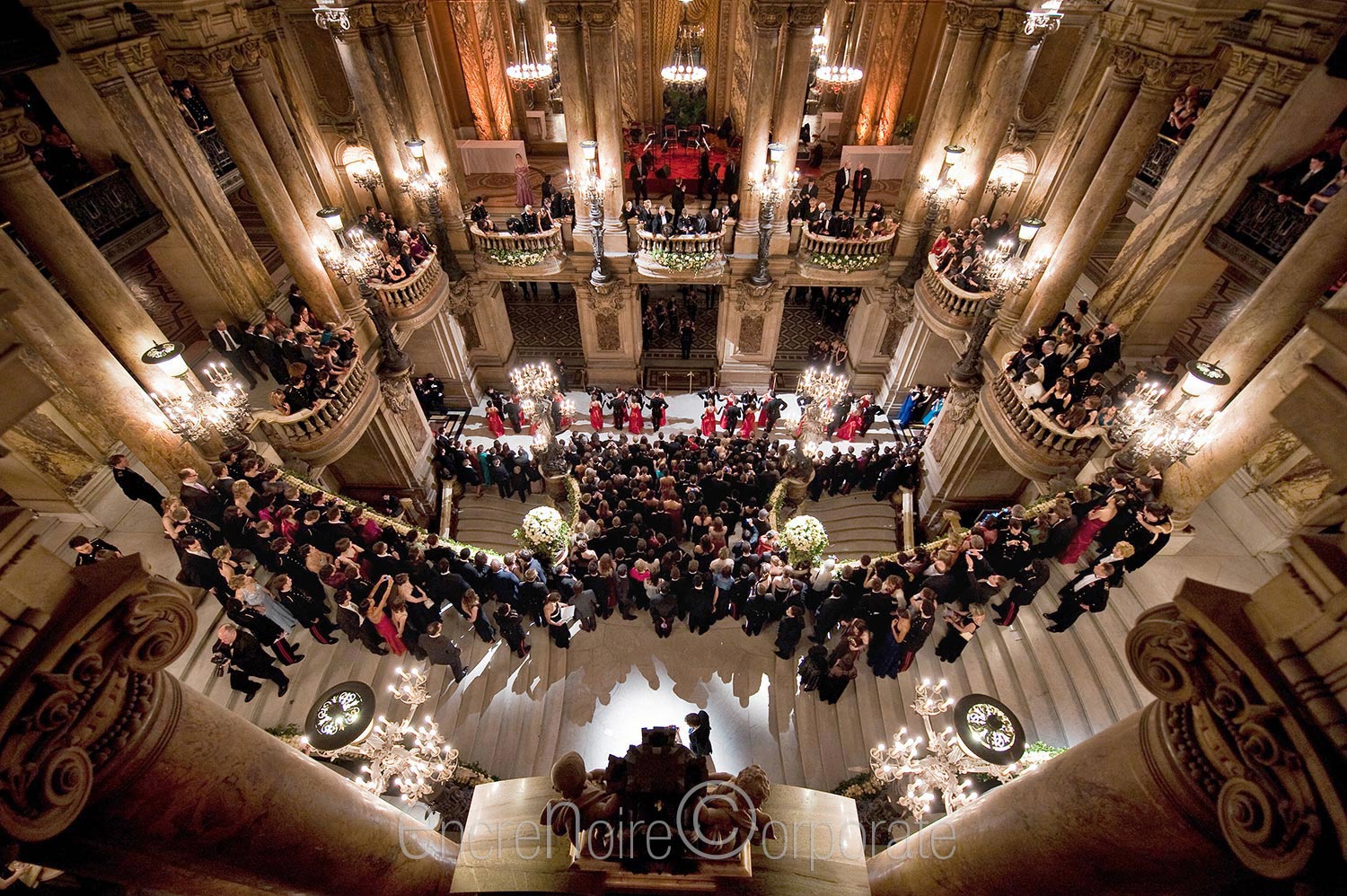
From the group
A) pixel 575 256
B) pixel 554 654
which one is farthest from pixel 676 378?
pixel 554 654

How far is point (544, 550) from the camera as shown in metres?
9.34

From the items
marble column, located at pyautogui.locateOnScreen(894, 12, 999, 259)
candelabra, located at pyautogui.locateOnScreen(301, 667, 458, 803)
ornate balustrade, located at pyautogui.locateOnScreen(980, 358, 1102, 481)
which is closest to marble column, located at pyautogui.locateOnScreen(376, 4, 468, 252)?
marble column, located at pyautogui.locateOnScreen(894, 12, 999, 259)

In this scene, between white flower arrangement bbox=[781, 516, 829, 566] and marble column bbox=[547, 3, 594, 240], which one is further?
marble column bbox=[547, 3, 594, 240]

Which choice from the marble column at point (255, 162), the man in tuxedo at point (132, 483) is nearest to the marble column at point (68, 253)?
the man in tuxedo at point (132, 483)

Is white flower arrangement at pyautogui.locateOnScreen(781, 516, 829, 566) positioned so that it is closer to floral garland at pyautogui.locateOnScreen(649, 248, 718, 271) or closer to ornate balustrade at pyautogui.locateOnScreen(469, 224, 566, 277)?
floral garland at pyautogui.locateOnScreen(649, 248, 718, 271)

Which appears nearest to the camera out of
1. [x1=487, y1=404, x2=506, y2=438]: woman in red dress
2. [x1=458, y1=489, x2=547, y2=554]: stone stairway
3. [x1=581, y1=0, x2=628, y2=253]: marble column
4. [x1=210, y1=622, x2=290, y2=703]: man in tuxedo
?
[x1=210, y1=622, x2=290, y2=703]: man in tuxedo

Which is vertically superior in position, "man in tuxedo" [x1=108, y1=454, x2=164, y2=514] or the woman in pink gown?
"man in tuxedo" [x1=108, y1=454, x2=164, y2=514]

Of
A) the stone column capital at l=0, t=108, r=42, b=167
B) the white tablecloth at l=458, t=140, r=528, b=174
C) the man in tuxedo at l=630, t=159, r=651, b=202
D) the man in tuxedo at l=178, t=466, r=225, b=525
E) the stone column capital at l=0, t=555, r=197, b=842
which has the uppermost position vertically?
the white tablecloth at l=458, t=140, r=528, b=174

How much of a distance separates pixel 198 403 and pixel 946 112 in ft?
45.4

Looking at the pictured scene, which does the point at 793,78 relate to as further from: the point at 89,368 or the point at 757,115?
the point at 89,368

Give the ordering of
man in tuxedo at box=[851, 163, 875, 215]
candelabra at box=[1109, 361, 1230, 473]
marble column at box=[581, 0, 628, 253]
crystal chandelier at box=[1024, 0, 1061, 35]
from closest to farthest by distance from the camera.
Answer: candelabra at box=[1109, 361, 1230, 473], crystal chandelier at box=[1024, 0, 1061, 35], marble column at box=[581, 0, 628, 253], man in tuxedo at box=[851, 163, 875, 215]

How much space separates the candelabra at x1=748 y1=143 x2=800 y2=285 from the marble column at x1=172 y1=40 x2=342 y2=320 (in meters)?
8.66

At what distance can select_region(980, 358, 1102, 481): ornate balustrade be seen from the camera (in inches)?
349

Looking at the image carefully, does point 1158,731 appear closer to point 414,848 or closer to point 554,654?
point 414,848
